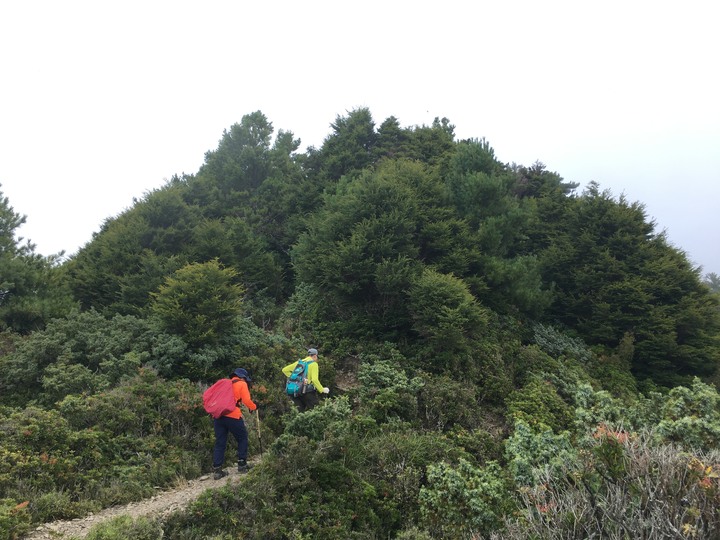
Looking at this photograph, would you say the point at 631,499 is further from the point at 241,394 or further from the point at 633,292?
the point at 633,292

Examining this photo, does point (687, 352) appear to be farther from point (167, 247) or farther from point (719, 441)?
point (167, 247)

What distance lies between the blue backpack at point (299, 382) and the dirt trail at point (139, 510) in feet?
5.76

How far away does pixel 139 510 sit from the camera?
5590 mm

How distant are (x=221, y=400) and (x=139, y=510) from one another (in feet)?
5.47

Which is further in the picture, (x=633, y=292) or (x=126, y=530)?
(x=633, y=292)

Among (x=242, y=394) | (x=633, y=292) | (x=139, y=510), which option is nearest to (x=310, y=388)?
(x=242, y=394)

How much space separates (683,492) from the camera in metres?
3.86

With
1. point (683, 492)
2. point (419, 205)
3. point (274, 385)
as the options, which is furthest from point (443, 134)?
point (683, 492)

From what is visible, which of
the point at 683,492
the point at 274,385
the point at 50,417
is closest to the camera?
the point at 683,492

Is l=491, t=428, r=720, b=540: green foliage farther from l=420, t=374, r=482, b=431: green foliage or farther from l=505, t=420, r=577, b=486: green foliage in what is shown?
l=420, t=374, r=482, b=431: green foliage

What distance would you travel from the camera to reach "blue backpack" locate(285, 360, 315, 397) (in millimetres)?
8062

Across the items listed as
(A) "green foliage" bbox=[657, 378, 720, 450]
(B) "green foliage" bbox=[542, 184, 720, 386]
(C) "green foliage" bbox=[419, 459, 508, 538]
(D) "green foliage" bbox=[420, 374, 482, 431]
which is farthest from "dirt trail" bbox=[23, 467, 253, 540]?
(B) "green foliage" bbox=[542, 184, 720, 386]

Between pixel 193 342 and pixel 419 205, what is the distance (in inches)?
347

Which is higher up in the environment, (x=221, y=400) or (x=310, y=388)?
(x=221, y=400)
